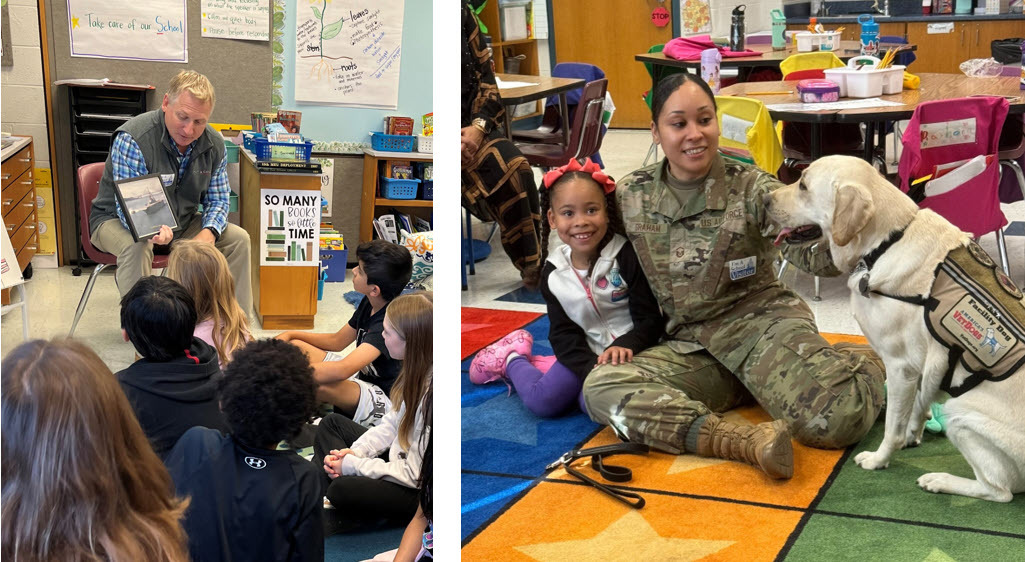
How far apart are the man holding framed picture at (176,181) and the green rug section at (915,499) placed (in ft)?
4.58

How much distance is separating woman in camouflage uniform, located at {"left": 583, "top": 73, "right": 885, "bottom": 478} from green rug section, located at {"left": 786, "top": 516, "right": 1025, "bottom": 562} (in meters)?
0.39

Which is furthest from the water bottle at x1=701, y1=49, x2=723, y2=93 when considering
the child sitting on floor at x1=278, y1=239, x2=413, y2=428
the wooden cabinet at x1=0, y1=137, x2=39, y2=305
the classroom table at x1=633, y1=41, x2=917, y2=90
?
the wooden cabinet at x1=0, y1=137, x2=39, y2=305

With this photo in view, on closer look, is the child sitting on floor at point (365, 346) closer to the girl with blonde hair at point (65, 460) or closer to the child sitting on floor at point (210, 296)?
the child sitting on floor at point (210, 296)

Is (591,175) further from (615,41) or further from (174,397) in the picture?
(615,41)

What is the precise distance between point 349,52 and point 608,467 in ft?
3.98

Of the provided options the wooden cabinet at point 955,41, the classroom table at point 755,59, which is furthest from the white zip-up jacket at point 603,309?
the wooden cabinet at point 955,41

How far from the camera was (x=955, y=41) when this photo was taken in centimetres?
800

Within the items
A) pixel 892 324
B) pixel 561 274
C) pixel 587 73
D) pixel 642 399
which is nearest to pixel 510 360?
pixel 561 274

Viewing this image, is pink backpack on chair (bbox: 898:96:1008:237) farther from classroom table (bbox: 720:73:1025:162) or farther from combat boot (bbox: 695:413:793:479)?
combat boot (bbox: 695:413:793:479)

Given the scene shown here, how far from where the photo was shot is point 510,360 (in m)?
3.12

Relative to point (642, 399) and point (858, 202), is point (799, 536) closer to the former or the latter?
point (642, 399)

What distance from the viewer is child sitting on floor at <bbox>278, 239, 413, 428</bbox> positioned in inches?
68.0

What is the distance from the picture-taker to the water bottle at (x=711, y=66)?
5.10 meters

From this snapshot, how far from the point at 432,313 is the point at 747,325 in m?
1.51
